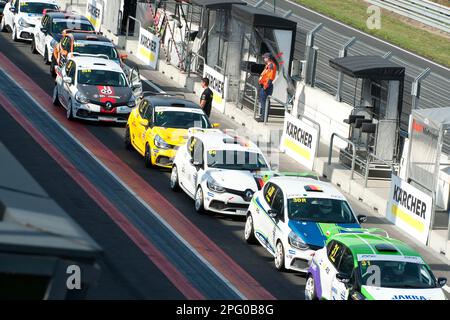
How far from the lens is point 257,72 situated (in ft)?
116

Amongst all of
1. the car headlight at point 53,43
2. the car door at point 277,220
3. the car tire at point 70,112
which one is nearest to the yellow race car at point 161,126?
the car tire at point 70,112

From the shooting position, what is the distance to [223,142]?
25.3 metres

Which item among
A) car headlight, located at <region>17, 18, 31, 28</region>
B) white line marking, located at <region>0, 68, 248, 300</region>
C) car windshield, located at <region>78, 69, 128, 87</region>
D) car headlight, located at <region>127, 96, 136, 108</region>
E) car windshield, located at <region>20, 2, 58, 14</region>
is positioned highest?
car windshield, located at <region>20, 2, 58, 14</region>

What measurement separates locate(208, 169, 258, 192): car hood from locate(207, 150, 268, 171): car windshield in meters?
0.30

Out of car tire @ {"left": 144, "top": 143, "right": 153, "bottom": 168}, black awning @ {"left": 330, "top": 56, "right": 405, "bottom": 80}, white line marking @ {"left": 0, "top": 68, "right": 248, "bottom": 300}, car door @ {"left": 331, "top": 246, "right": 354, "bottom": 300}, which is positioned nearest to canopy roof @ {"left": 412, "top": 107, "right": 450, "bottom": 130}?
black awning @ {"left": 330, "top": 56, "right": 405, "bottom": 80}

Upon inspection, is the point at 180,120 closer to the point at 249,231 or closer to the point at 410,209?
the point at 410,209

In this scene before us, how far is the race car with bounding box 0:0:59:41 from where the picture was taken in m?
43.2

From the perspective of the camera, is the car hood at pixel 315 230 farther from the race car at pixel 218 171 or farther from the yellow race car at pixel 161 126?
the yellow race car at pixel 161 126

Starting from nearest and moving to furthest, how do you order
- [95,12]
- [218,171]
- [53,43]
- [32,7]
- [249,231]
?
[249,231]
[218,171]
[53,43]
[32,7]
[95,12]

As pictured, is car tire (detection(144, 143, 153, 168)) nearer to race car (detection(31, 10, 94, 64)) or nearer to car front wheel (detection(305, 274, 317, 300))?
car front wheel (detection(305, 274, 317, 300))

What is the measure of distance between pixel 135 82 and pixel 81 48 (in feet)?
11.8

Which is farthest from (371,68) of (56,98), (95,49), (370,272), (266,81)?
(370,272)
